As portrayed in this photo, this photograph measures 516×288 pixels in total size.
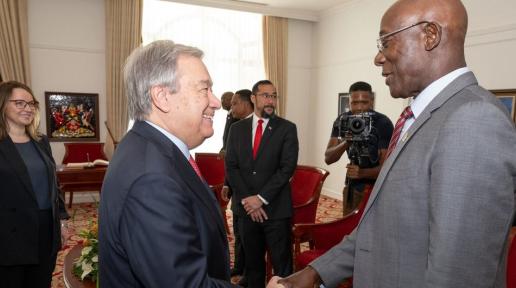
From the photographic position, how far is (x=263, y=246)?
11.4 ft

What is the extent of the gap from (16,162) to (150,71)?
1.79 m

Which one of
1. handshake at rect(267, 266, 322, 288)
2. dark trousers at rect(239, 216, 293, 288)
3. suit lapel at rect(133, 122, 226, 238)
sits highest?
suit lapel at rect(133, 122, 226, 238)

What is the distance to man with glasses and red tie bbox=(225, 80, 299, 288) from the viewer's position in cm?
333

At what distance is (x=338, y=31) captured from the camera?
832 centimetres

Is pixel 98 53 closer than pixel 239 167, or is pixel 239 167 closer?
pixel 239 167

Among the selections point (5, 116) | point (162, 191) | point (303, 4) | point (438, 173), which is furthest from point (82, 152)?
point (438, 173)

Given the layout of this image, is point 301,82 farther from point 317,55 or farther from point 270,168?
point 270,168

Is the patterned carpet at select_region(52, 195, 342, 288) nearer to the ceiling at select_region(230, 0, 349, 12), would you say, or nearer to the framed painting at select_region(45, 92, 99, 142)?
the framed painting at select_region(45, 92, 99, 142)

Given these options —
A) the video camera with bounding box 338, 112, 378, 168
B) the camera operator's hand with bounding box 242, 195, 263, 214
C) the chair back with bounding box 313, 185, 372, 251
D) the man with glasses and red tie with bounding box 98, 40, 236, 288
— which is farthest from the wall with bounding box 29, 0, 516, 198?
the man with glasses and red tie with bounding box 98, 40, 236, 288

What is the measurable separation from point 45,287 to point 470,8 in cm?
645

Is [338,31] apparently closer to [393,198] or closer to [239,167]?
[239,167]

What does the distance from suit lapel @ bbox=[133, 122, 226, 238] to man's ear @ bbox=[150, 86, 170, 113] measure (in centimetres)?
8

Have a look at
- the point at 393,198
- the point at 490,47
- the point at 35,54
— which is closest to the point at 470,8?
the point at 490,47


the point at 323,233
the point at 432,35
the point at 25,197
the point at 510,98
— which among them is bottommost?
the point at 323,233
